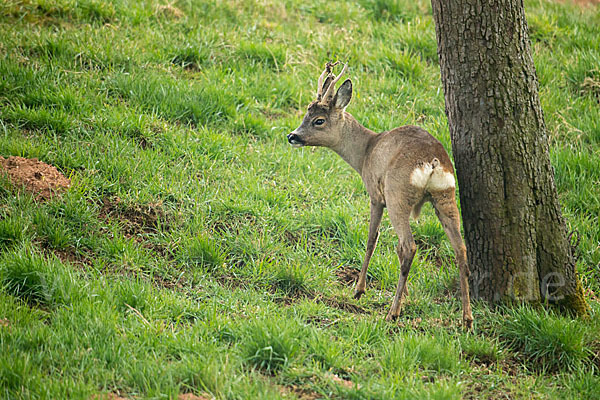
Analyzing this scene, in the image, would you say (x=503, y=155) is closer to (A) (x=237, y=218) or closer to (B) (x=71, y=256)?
(A) (x=237, y=218)

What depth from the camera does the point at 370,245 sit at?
5.60 metres

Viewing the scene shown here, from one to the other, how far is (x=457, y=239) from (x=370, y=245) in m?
0.90

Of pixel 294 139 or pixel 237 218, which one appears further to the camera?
pixel 237 218

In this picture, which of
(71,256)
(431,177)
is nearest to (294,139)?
(431,177)

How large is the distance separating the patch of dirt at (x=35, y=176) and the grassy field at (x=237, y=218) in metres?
0.10

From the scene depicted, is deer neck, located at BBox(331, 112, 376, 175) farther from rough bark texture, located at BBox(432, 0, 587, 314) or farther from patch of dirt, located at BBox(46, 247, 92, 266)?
patch of dirt, located at BBox(46, 247, 92, 266)

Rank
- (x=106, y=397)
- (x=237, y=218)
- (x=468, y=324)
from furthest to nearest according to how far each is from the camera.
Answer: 1. (x=237, y=218)
2. (x=468, y=324)
3. (x=106, y=397)

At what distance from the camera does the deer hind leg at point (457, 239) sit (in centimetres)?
491

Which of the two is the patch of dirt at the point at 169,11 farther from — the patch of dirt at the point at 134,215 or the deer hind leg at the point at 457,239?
the deer hind leg at the point at 457,239

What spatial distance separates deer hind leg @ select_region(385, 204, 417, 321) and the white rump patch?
0.74 ft

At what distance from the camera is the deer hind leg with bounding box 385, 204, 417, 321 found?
16.3ft

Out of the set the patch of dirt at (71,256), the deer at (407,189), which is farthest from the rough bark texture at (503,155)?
the patch of dirt at (71,256)

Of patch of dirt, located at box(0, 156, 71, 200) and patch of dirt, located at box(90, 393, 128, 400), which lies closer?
patch of dirt, located at box(90, 393, 128, 400)

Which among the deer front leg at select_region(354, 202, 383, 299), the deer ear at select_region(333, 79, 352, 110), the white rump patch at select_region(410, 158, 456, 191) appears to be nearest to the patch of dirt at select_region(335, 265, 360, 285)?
the deer front leg at select_region(354, 202, 383, 299)
